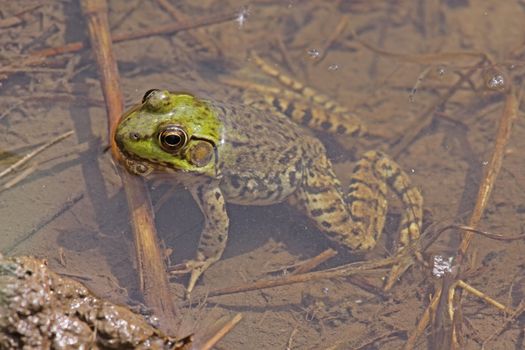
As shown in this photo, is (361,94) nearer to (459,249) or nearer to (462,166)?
(462,166)

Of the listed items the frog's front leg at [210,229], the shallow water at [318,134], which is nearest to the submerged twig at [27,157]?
the shallow water at [318,134]

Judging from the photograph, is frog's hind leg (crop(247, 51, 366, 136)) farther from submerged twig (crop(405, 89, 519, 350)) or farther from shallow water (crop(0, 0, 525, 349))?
submerged twig (crop(405, 89, 519, 350))

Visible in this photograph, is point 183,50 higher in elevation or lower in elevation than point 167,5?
lower

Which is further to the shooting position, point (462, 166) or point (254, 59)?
point (254, 59)

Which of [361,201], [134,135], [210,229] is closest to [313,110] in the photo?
[361,201]

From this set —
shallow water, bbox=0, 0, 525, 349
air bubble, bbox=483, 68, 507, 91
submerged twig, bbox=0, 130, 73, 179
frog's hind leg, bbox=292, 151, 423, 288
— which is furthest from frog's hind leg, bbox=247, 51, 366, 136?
submerged twig, bbox=0, 130, 73, 179

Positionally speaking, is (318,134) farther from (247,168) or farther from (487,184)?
(487,184)

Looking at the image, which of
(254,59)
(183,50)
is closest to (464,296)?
(254,59)
